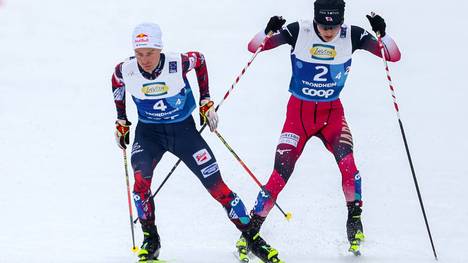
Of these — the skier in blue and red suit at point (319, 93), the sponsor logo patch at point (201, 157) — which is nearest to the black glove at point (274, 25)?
the skier in blue and red suit at point (319, 93)

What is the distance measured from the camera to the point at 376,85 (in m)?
15.8

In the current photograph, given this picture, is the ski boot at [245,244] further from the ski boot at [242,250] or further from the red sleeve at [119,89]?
the red sleeve at [119,89]

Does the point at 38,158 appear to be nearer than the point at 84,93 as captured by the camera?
Yes

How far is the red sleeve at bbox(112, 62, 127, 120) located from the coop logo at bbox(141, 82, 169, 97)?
26 centimetres

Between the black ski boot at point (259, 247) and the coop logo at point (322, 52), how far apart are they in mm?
1534

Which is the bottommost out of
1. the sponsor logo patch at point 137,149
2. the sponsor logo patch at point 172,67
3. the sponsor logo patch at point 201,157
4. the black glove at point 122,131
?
the sponsor logo patch at point 201,157

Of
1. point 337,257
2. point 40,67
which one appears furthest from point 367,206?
point 40,67

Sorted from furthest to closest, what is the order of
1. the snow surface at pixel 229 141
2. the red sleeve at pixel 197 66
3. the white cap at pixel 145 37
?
1. the snow surface at pixel 229 141
2. the red sleeve at pixel 197 66
3. the white cap at pixel 145 37

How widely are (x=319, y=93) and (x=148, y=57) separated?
172cm

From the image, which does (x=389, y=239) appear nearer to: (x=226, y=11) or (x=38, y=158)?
(x=38, y=158)

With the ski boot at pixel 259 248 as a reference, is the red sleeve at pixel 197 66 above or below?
above

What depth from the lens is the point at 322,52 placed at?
7535mm

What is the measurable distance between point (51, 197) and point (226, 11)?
1364cm

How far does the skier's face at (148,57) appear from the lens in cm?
669
